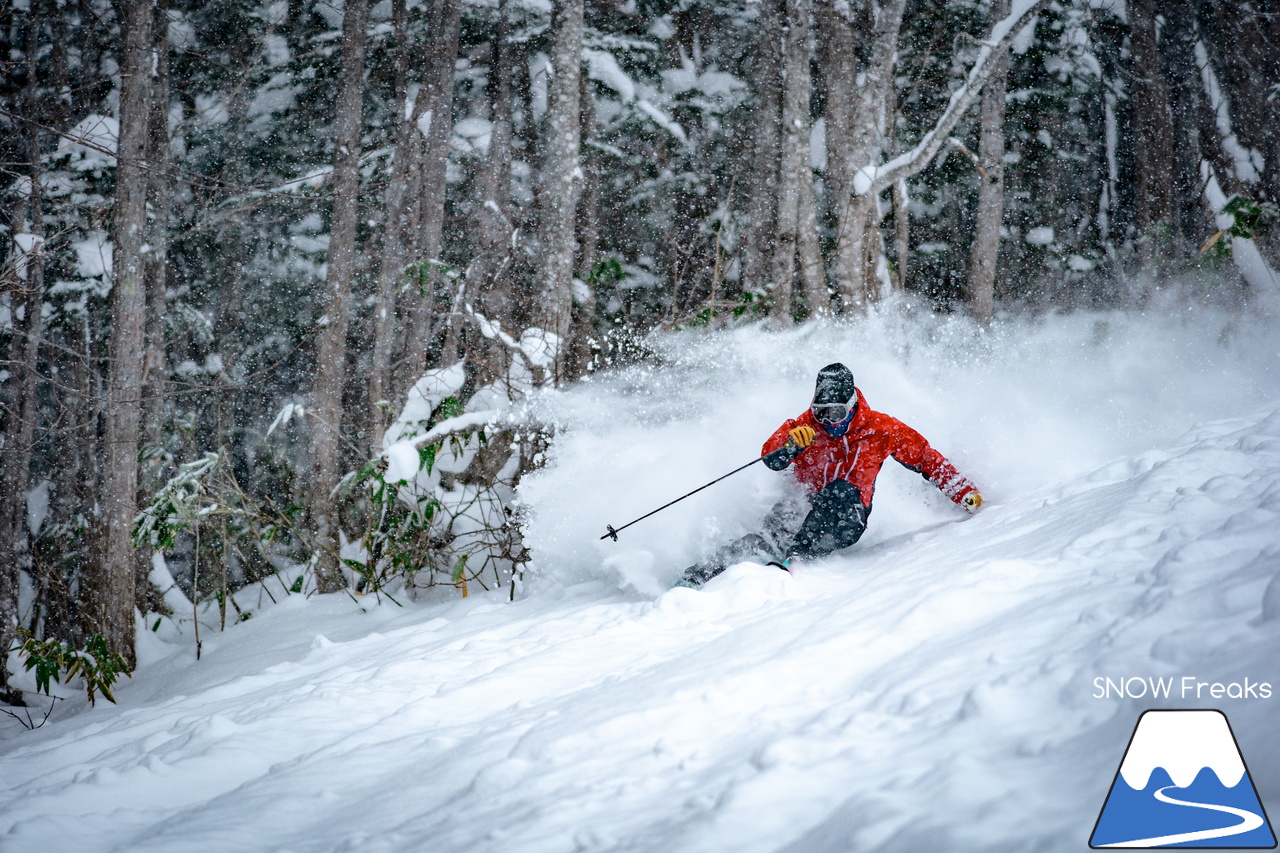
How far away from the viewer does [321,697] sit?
345 centimetres

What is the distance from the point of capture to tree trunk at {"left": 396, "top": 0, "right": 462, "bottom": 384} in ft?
34.7

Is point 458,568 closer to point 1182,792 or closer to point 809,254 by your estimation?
point 809,254

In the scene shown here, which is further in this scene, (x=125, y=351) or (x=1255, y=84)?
(x=1255, y=84)

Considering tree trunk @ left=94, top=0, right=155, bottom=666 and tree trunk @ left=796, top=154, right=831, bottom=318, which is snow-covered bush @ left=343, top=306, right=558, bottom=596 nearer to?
tree trunk @ left=94, top=0, right=155, bottom=666

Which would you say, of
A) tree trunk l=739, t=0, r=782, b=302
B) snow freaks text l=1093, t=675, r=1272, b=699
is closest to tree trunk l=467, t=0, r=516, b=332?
tree trunk l=739, t=0, r=782, b=302

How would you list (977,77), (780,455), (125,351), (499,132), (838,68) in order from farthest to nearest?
(499,132)
(838,68)
(125,351)
(977,77)
(780,455)

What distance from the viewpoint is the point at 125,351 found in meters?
6.91

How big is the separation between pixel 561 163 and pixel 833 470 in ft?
15.6

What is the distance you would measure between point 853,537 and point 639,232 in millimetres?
9631


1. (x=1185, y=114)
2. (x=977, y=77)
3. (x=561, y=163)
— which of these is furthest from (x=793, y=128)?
(x=1185, y=114)

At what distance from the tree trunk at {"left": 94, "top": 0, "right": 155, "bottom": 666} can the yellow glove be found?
5.90 m

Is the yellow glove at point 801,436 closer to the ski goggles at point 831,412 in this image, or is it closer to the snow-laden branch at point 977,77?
the ski goggles at point 831,412

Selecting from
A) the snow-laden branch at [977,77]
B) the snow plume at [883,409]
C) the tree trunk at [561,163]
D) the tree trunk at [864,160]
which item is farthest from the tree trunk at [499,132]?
the snow-laden branch at [977,77]

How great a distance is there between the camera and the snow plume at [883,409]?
5184mm
